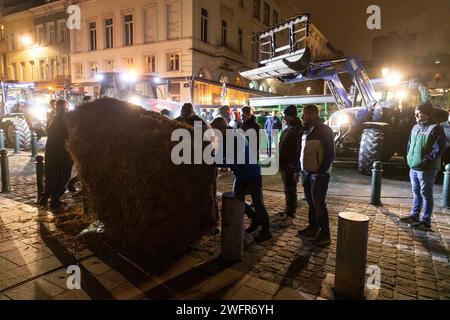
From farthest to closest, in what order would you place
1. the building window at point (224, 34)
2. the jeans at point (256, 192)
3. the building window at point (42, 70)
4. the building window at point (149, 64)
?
the building window at point (42, 70), the building window at point (224, 34), the building window at point (149, 64), the jeans at point (256, 192)

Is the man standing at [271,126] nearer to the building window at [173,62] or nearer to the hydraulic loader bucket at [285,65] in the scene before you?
the hydraulic loader bucket at [285,65]

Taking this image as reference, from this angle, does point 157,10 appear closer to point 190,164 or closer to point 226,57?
point 226,57

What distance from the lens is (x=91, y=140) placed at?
4395 millimetres

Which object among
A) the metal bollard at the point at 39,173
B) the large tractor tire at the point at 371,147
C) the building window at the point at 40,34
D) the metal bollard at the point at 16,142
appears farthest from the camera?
the building window at the point at 40,34

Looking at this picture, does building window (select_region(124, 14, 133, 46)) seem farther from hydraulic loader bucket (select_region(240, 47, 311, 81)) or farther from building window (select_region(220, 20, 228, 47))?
hydraulic loader bucket (select_region(240, 47, 311, 81))

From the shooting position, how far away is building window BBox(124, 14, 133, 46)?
28.2 meters

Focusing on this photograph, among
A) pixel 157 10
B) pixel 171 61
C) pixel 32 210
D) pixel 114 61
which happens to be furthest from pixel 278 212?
pixel 114 61

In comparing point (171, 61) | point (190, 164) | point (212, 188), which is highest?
point (171, 61)

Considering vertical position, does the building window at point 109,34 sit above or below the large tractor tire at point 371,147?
above

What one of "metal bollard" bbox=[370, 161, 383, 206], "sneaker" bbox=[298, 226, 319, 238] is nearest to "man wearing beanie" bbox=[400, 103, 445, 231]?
"metal bollard" bbox=[370, 161, 383, 206]

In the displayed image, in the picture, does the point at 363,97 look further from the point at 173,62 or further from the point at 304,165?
the point at 173,62

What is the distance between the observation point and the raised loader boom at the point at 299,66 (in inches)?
343

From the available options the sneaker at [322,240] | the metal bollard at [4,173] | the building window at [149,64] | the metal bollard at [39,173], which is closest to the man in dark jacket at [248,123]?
the sneaker at [322,240]
